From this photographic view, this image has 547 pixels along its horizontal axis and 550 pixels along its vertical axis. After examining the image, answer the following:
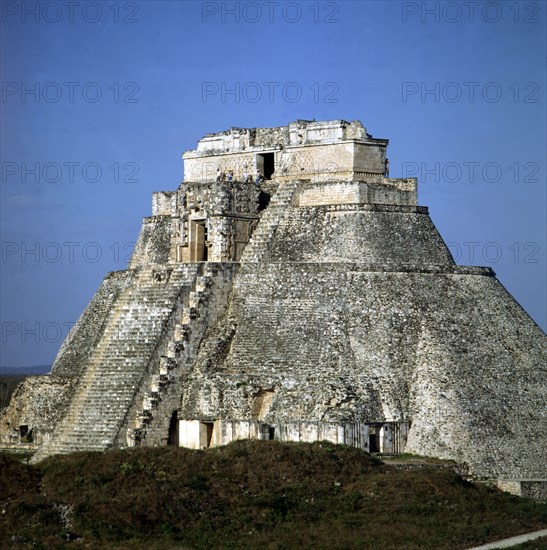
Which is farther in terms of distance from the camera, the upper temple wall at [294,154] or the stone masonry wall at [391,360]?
the upper temple wall at [294,154]

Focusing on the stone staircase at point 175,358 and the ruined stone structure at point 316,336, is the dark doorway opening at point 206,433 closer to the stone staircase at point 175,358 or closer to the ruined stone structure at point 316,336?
the ruined stone structure at point 316,336

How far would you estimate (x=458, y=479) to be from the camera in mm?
46750

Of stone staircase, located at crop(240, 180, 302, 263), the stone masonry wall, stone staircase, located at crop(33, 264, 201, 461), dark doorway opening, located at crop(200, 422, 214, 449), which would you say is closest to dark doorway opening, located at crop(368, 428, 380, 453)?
the stone masonry wall

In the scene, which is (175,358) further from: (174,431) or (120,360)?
(174,431)

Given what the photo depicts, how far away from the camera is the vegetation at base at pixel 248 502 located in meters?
41.4

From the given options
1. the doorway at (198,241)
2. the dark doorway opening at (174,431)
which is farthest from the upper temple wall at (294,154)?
the dark doorway opening at (174,431)

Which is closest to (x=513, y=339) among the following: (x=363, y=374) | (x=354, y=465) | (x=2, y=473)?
(x=363, y=374)

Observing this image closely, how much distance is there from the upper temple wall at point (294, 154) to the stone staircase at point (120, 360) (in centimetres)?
597

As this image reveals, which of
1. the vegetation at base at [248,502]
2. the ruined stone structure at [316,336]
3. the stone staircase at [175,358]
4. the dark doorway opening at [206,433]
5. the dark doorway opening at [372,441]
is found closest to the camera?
the vegetation at base at [248,502]

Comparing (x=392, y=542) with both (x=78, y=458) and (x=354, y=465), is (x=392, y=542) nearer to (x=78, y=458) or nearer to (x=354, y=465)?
(x=354, y=465)

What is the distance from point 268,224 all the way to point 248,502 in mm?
15098

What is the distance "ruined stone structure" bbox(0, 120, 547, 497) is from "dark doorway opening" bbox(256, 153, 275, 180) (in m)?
0.37

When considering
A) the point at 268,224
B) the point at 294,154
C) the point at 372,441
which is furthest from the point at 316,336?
the point at 294,154

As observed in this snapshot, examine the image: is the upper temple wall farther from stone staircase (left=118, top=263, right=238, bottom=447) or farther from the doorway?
stone staircase (left=118, top=263, right=238, bottom=447)
